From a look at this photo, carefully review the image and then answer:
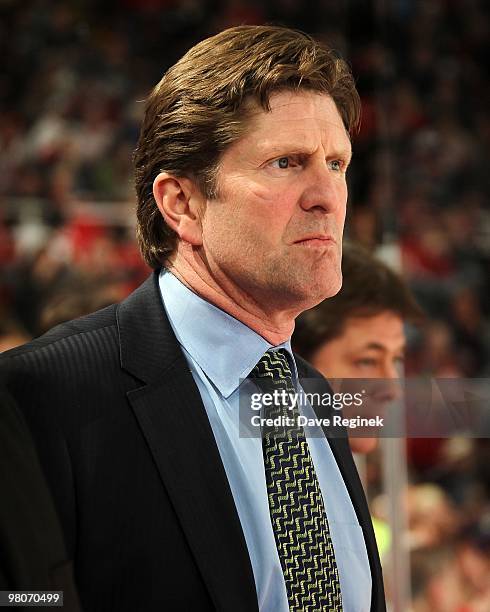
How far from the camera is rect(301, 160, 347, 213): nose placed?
35.1 inches

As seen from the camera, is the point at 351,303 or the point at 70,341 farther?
the point at 351,303

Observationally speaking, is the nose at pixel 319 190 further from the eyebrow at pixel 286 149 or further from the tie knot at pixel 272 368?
the tie knot at pixel 272 368

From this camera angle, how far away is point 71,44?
347 centimetres

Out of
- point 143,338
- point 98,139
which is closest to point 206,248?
point 143,338

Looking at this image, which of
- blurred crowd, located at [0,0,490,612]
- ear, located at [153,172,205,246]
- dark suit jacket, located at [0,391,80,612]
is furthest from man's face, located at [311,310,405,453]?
blurred crowd, located at [0,0,490,612]

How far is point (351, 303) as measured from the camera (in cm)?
123

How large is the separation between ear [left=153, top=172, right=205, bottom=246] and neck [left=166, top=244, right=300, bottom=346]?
0.08 ft

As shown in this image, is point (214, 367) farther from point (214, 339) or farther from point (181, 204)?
point (181, 204)

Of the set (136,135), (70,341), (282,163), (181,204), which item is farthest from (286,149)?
(136,135)

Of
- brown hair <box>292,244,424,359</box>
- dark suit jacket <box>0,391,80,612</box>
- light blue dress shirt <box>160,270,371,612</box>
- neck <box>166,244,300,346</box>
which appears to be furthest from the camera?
brown hair <box>292,244,424,359</box>

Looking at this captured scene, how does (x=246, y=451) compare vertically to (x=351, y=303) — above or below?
below

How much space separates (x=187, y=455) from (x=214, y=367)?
0.11 metres

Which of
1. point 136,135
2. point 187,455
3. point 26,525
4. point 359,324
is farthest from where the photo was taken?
point 136,135

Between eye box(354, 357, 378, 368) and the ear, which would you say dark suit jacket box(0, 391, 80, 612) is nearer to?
the ear
